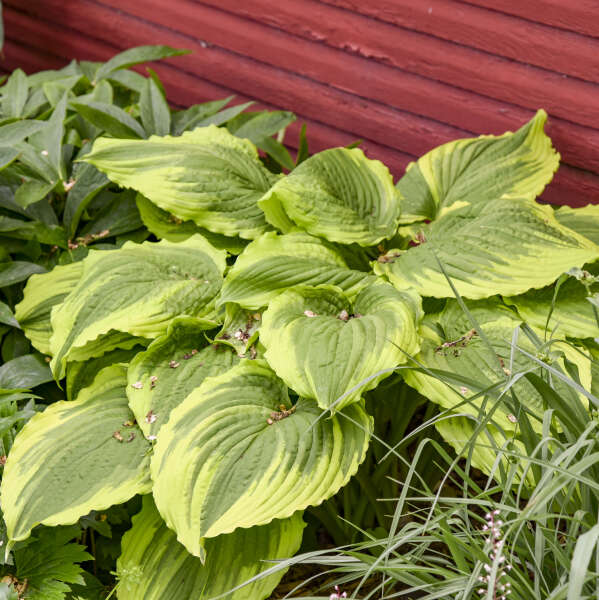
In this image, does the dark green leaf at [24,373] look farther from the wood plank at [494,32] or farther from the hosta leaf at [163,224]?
the wood plank at [494,32]

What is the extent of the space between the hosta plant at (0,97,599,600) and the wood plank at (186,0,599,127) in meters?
0.12

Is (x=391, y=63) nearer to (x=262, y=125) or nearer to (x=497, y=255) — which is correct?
(x=262, y=125)

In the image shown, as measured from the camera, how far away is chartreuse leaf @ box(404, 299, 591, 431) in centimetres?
126

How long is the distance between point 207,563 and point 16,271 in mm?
863

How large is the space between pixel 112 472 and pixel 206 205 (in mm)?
619

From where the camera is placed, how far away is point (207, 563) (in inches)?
50.3

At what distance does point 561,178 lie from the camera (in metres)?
1.88

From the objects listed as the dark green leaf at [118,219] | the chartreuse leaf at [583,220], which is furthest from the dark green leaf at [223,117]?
the chartreuse leaf at [583,220]

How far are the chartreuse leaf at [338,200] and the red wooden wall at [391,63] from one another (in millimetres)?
425

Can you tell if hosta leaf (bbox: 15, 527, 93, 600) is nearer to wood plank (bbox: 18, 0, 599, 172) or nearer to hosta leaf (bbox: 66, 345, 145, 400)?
hosta leaf (bbox: 66, 345, 145, 400)

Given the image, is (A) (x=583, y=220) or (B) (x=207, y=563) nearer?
(B) (x=207, y=563)

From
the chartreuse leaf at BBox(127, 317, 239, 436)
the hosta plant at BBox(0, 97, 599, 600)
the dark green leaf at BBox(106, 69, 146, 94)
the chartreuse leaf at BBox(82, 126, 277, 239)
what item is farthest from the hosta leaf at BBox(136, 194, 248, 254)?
the dark green leaf at BBox(106, 69, 146, 94)

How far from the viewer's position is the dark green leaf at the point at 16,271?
1.72 metres

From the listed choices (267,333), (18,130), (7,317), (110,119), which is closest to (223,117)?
(110,119)
